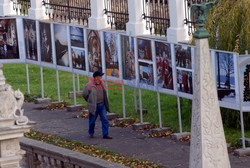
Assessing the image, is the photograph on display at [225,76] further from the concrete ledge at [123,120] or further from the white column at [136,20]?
the white column at [136,20]

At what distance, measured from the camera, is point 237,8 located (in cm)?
2408

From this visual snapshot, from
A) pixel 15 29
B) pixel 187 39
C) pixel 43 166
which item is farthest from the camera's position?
pixel 15 29

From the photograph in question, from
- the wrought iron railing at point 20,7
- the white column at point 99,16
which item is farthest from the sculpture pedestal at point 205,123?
the wrought iron railing at point 20,7

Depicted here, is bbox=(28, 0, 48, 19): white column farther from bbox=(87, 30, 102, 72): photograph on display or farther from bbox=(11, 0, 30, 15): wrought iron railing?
bbox=(87, 30, 102, 72): photograph on display

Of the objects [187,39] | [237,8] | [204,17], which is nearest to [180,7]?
[187,39]

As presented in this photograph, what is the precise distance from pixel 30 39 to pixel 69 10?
87.3 inches

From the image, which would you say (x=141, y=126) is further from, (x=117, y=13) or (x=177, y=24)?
(x=117, y=13)

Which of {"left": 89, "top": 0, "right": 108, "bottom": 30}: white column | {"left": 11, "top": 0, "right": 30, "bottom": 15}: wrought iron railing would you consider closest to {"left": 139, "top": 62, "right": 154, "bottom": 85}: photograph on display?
{"left": 89, "top": 0, "right": 108, "bottom": 30}: white column

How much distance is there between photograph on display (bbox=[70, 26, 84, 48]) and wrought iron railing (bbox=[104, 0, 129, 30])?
178 centimetres

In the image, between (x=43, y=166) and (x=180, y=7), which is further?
(x=180, y=7)

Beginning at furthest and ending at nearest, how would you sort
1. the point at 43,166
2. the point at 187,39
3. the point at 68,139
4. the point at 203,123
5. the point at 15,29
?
the point at 15,29 < the point at 187,39 < the point at 68,139 < the point at 43,166 < the point at 203,123

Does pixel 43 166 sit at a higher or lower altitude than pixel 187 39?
lower

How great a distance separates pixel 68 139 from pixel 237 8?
4039 mm

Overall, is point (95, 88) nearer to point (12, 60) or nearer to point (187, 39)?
point (187, 39)
